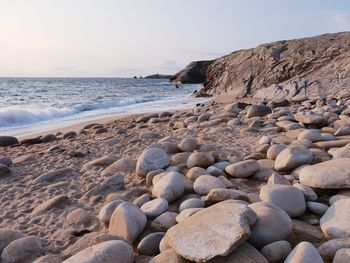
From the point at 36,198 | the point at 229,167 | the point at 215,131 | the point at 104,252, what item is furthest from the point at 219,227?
the point at 215,131

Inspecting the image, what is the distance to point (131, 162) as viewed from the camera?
4074mm

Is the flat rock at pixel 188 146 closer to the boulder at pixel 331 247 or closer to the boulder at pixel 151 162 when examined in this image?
the boulder at pixel 151 162

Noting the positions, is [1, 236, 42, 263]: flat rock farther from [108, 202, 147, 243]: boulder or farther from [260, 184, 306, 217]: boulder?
[260, 184, 306, 217]: boulder

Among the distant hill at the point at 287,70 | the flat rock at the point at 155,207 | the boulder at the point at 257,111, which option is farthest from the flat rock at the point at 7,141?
the distant hill at the point at 287,70

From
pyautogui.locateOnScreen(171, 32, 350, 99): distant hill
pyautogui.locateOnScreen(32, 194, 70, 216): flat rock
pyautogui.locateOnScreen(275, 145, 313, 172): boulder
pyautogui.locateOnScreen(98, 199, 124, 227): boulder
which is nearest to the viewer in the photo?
pyautogui.locateOnScreen(98, 199, 124, 227): boulder

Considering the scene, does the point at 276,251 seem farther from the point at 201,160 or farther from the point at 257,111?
the point at 257,111

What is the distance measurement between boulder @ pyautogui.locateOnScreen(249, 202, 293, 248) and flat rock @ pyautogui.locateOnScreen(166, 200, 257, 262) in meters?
0.07

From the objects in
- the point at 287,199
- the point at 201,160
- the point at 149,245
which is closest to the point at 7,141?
the point at 201,160

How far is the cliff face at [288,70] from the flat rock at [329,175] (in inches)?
371

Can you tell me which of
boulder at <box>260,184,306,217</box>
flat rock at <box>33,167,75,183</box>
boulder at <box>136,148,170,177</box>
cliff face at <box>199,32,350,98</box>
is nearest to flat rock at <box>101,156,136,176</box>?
boulder at <box>136,148,170,177</box>

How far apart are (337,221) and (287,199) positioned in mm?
372

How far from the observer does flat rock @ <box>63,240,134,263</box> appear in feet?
6.45

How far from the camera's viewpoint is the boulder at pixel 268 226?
80.1 inches

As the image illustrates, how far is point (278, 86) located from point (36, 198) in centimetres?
1213
